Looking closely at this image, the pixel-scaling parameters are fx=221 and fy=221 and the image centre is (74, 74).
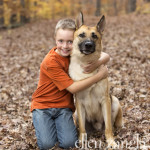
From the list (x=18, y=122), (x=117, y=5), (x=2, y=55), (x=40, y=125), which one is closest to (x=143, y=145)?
(x=40, y=125)

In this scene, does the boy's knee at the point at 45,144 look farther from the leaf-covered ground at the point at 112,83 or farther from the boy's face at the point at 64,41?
the boy's face at the point at 64,41

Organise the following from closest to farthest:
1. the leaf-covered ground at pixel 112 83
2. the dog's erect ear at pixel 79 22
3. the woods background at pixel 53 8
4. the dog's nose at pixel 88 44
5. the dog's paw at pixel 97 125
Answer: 1. the dog's nose at pixel 88 44
2. the dog's erect ear at pixel 79 22
3. the leaf-covered ground at pixel 112 83
4. the dog's paw at pixel 97 125
5. the woods background at pixel 53 8

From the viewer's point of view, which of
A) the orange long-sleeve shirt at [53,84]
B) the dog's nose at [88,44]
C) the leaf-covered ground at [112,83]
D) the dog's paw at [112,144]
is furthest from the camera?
the leaf-covered ground at [112,83]

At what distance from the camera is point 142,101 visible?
4715 millimetres

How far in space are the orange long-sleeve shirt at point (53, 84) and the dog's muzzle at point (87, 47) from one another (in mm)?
486

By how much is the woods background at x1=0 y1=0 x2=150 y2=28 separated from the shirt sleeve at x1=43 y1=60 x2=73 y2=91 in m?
11.8

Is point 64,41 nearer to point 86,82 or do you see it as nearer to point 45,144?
point 86,82

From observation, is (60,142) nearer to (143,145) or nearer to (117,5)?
(143,145)

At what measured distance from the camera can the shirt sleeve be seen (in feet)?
11.6

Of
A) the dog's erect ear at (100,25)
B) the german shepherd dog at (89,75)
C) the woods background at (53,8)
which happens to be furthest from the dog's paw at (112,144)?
the woods background at (53,8)

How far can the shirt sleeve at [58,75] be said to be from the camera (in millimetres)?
3541

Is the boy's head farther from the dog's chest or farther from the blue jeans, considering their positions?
the blue jeans

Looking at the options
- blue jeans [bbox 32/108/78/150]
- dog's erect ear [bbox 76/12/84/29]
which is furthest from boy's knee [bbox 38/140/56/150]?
dog's erect ear [bbox 76/12/84/29]

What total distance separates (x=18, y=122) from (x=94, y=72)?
Result: 200 cm
